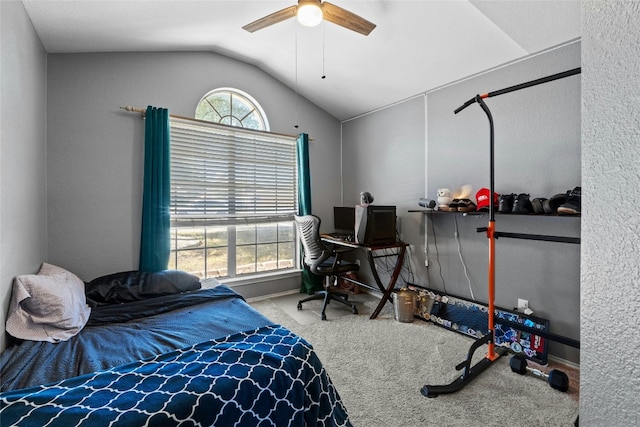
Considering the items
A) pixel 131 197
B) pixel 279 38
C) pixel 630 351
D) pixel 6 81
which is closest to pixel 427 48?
pixel 279 38

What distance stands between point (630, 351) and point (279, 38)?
3361 mm

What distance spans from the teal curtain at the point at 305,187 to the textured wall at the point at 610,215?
3.42 metres

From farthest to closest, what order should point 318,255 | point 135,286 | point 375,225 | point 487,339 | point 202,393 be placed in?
point 318,255 → point 375,225 → point 135,286 → point 487,339 → point 202,393

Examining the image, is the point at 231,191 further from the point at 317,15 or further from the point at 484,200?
the point at 484,200

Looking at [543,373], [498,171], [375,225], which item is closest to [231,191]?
[375,225]

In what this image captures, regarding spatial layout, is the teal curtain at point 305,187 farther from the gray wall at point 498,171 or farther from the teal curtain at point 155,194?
the teal curtain at point 155,194

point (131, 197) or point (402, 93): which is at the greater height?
point (402, 93)

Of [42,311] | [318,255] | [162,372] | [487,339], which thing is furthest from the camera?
[318,255]

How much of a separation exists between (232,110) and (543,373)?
12.8 feet

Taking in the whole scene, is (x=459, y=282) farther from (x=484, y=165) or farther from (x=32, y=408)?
(x=32, y=408)

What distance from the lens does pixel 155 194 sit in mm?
2945

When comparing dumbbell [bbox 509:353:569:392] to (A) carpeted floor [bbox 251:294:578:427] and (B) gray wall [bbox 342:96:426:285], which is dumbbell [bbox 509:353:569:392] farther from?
(B) gray wall [bbox 342:96:426:285]

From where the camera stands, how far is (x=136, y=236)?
3004mm

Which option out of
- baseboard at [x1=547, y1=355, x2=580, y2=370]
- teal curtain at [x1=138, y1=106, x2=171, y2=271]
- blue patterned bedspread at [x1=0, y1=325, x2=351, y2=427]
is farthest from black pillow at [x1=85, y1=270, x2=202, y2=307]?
baseboard at [x1=547, y1=355, x2=580, y2=370]
